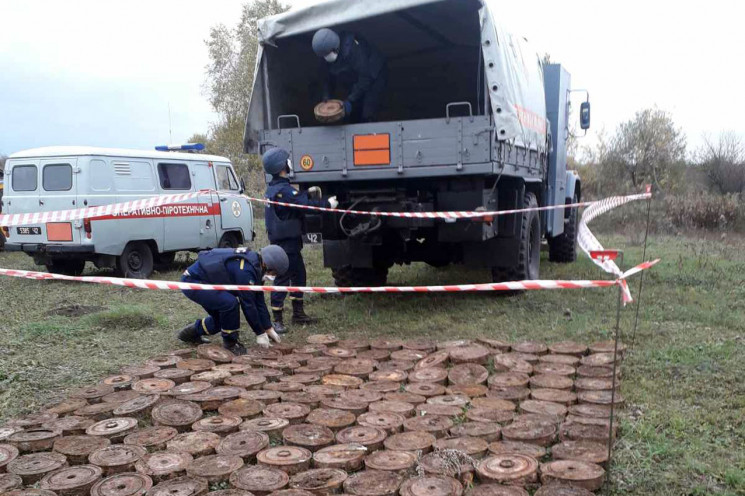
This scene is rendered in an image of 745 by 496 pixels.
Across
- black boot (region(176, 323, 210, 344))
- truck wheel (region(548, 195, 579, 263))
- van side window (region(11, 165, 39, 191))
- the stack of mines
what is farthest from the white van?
truck wheel (region(548, 195, 579, 263))

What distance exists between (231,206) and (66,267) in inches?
111

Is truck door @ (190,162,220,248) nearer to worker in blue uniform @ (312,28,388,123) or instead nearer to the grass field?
the grass field

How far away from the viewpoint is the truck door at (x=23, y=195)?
871cm

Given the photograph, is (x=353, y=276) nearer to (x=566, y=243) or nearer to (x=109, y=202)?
(x=109, y=202)

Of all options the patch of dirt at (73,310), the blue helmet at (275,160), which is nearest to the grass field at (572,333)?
the patch of dirt at (73,310)

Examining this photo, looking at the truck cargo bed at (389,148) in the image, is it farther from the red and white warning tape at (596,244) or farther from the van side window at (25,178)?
the van side window at (25,178)

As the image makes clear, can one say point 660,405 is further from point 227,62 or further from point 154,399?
point 227,62

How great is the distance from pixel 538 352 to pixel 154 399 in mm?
2832

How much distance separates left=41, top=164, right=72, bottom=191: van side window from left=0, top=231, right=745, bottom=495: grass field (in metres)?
Answer: 1.43

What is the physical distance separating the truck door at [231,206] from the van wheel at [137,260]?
59.7 inches

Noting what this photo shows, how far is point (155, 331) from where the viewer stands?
5.75 metres

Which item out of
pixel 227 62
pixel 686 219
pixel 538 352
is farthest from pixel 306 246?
pixel 227 62

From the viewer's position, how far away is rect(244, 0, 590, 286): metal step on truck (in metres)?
5.41

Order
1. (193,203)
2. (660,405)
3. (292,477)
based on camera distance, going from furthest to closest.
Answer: (193,203)
(660,405)
(292,477)
